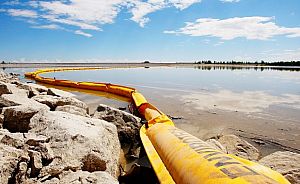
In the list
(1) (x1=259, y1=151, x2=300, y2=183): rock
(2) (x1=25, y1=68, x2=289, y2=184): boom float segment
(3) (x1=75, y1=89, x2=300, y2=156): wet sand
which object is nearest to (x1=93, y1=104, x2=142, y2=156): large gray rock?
(2) (x1=25, y1=68, x2=289, y2=184): boom float segment

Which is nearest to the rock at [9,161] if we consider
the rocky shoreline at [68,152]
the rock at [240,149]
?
the rocky shoreline at [68,152]

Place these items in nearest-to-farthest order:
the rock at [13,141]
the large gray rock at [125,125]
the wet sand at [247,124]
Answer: the rock at [13,141] → the large gray rock at [125,125] → the wet sand at [247,124]

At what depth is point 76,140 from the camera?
3.18 meters

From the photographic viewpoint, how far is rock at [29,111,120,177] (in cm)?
298

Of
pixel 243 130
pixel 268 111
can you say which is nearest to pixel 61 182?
pixel 243 130

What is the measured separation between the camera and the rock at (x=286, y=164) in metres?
3.23

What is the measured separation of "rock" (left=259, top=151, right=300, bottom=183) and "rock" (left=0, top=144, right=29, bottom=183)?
3.22m

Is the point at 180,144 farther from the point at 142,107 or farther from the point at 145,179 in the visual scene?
the point at 142,107

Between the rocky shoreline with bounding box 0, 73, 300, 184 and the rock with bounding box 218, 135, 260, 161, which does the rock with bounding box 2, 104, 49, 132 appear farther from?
the rock with bounding box 218, 135, 260, 161

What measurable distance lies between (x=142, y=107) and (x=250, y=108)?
3.94 meters

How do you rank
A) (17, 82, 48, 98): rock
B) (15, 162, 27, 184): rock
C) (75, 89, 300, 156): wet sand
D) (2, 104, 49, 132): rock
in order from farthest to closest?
(17, 82, 48, 98): rock → (75, 89, 300, 156): wet sand → (2, 104, 49, 132): rock → (15, 162, 27, 184): rock

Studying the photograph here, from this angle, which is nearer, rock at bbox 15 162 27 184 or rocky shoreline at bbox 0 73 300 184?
rock at bbox 15 162 27 184

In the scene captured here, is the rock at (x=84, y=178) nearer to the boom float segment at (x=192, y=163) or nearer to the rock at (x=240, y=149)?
the boom float segment at (x=192, y=163)

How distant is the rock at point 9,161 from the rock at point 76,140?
0.97 ft
